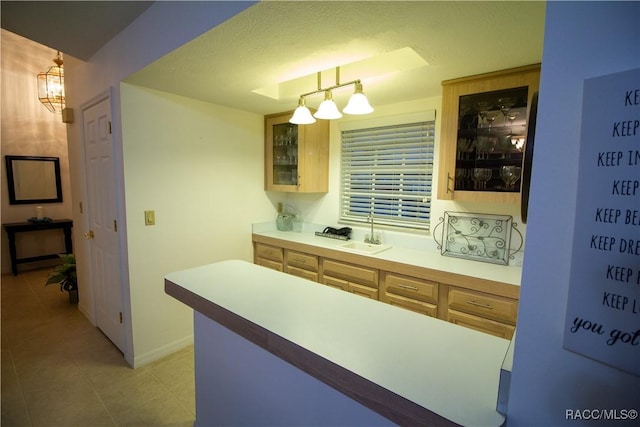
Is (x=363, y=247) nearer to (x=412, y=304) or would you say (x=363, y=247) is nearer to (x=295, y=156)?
(x=412, y=304)

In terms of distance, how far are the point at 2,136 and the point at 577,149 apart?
6.47 m

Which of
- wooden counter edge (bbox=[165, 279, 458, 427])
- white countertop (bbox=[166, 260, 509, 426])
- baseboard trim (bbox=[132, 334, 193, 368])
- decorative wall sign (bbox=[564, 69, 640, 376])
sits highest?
decorative wall sign (bbox=[564, 69, 640, 376])

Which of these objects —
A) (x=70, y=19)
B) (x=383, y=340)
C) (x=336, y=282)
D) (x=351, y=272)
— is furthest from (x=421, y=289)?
(x=70, y=19)

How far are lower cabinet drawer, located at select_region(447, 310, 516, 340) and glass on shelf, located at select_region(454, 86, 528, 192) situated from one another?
860 millimetres

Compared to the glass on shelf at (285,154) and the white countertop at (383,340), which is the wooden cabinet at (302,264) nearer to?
the glass on shelf at (285,154)

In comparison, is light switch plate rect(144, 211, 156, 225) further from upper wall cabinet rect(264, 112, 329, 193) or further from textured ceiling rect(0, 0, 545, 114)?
upper wall cabinet rect(264, 112, 329, 193)

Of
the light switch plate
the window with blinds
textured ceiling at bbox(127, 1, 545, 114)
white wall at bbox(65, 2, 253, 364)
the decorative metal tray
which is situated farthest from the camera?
the window with blinds

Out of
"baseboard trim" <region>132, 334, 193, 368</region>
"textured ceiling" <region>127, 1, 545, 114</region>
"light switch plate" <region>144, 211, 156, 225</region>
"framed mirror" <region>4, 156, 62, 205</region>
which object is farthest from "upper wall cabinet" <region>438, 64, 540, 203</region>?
"framed mirror" <region>4, 156, 62, 205</region>

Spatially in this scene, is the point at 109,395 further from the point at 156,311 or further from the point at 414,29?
the point at 414,29

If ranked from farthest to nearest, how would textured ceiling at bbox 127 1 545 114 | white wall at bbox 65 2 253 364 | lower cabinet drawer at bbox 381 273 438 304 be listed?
1. lower cabinet drawer at bbox 381 273 438 304
2. white wall at bbox 65 2 253 364
3. textured ceiling at bbox 127 1 545 114

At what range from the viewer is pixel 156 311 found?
243 centimetres

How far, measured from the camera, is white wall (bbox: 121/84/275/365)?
225 cm

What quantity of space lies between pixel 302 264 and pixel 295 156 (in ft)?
3.75

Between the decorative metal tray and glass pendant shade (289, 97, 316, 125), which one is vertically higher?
glass pendant shade (289, 97, 316, 125)
